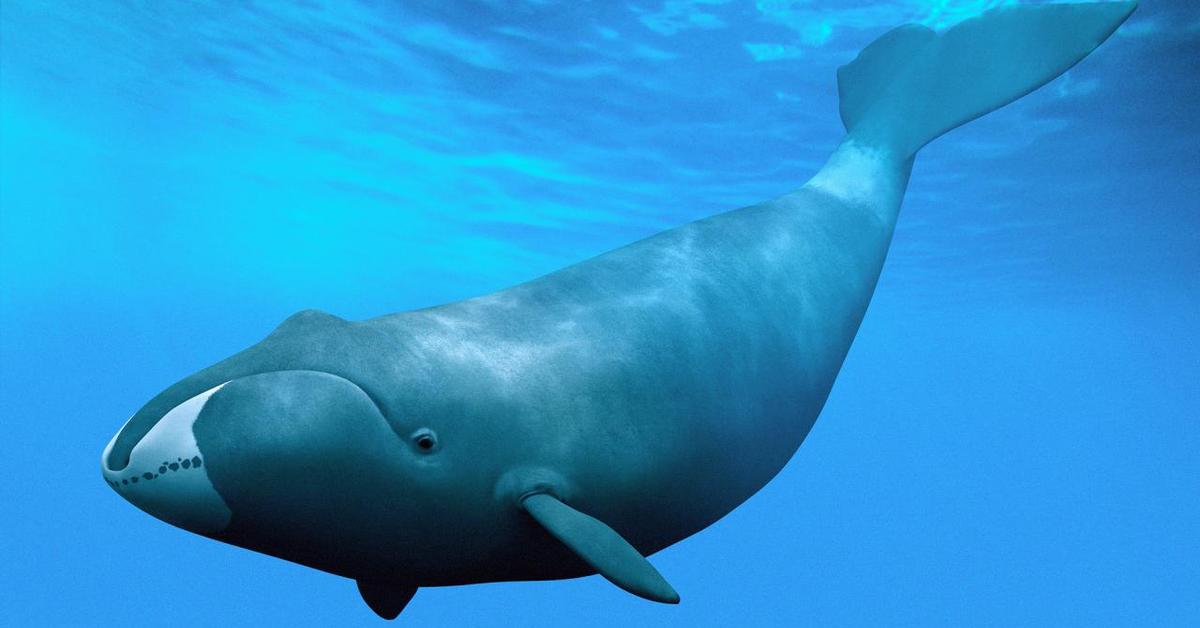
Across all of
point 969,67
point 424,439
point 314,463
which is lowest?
point 314,463

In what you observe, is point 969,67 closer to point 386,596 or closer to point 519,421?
point 519,421

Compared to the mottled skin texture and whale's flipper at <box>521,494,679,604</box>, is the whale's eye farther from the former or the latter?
whale's flipper at <box>521,494,679,604</box>

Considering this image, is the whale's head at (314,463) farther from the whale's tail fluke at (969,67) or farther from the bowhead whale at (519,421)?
the whale's tail fluke at (969,67)

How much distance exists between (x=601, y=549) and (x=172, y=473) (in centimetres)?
141

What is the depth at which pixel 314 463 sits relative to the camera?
256cm

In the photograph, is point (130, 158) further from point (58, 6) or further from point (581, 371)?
point (581, 371)

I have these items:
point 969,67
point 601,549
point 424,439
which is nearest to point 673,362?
point 601,549

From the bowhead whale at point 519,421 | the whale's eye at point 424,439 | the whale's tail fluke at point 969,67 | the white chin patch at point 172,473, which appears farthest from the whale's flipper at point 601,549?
the whale's tail fluke at point 969,67

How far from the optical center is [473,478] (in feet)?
9.41

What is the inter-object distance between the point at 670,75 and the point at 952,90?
396 inches

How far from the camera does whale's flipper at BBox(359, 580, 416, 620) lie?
10.8 feet

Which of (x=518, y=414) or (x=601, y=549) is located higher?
(x=518, y=414)

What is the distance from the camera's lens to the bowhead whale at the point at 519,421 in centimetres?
252

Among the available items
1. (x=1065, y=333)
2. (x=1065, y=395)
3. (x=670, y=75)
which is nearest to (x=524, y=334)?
(x=670, y=75)
